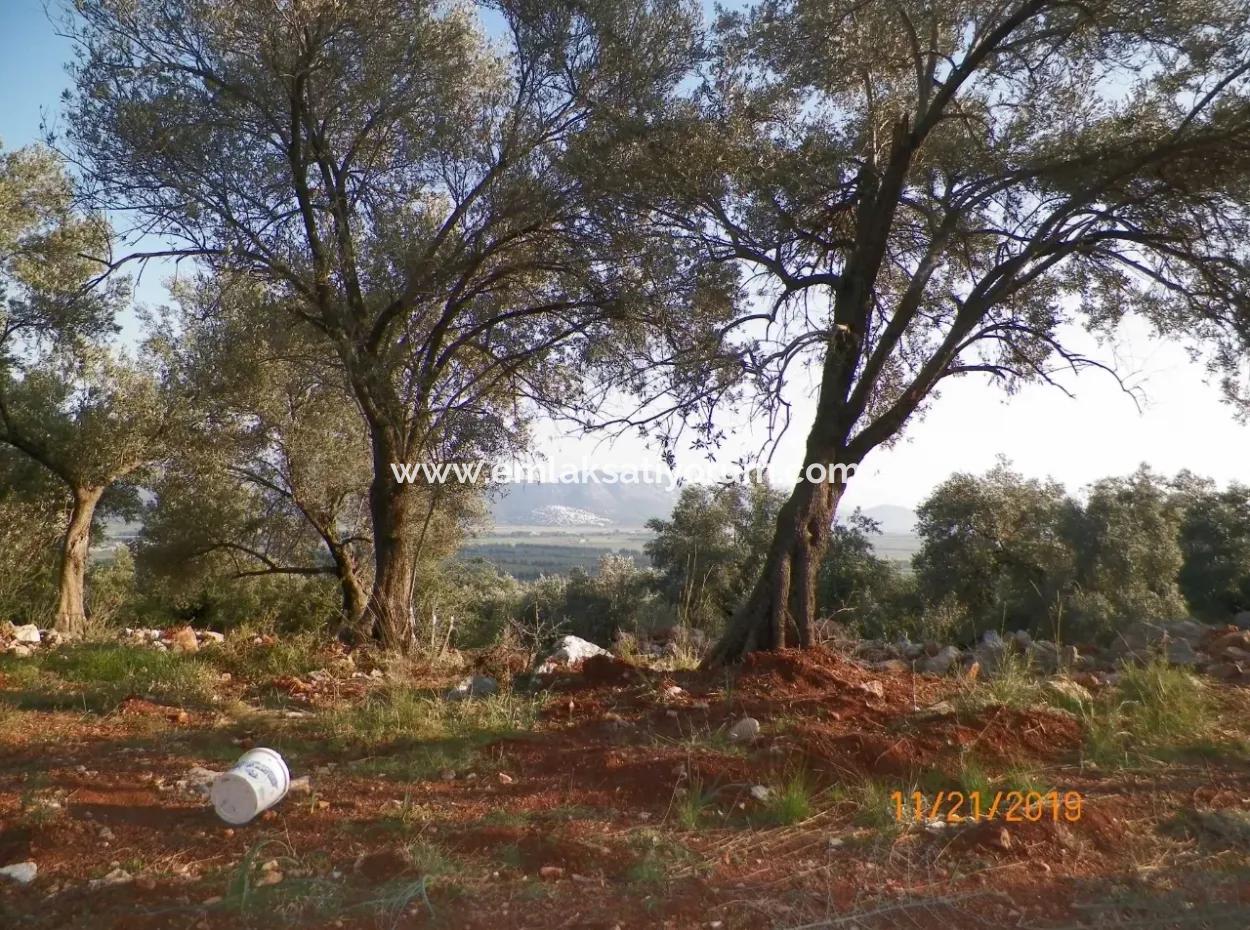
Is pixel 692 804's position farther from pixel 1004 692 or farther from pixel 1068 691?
pixel 1068 691

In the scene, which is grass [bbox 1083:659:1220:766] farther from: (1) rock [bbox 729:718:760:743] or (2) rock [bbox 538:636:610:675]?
(2) rock [bbox 538:636:610:675]

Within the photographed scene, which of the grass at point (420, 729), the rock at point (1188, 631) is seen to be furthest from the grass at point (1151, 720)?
the grass at point (420, 729)

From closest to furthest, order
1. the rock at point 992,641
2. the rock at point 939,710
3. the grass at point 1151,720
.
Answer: the grass at point 1151,720, the rock at point 939,710, the rock at point 992,641

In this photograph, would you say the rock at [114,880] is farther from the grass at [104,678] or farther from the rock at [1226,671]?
the rock at [1226,671]

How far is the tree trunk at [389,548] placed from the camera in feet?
32.3

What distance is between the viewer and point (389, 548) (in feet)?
Result: 33.2

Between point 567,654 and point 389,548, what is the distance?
3075 millimetres

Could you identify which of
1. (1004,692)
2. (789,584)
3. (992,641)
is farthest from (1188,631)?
(789,584)

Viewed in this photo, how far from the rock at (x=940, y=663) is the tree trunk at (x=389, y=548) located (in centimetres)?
514

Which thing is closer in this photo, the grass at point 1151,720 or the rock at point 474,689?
the grass at point 1151,720

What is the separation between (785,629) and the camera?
23.2 ft

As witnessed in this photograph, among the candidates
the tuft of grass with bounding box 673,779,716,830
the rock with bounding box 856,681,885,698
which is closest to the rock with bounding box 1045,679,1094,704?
the rock with bounding box 856,681,885,698

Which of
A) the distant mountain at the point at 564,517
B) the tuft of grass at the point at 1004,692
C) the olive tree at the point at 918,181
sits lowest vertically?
the tuft of grass at the point at 1004,692

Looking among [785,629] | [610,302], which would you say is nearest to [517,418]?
[610,302]
